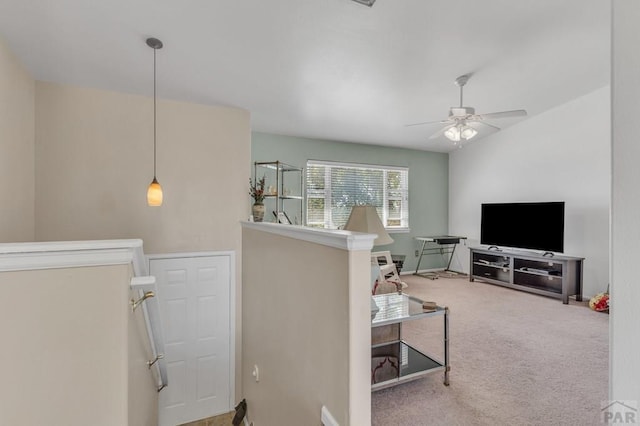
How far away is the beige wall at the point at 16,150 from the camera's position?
6.56ft

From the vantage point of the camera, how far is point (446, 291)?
520 centimetres

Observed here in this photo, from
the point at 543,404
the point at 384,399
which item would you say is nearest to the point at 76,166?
the point at 384,399

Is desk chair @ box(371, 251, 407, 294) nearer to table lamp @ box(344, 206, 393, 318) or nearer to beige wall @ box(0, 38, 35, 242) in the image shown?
table lamp @ box(344, 206, 393, 318)

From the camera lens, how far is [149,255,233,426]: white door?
2959 mm

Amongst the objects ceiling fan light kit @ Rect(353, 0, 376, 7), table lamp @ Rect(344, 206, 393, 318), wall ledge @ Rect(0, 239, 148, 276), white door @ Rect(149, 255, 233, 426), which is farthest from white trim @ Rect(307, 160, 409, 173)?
wall ledge @ Rect(0, 239, 148, 276)

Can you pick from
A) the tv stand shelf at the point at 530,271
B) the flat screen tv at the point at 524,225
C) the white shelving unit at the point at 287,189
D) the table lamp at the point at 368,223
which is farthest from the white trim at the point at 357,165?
the table lamp at the point at 368,223

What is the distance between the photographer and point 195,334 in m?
3.08

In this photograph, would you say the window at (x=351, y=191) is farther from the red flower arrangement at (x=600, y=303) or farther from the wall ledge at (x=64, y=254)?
the wall ledge at (x=64, y=254)

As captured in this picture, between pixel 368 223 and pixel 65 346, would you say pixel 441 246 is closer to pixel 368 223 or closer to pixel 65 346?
pixel 368 223

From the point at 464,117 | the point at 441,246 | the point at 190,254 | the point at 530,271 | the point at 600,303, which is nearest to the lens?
the point at 190,254

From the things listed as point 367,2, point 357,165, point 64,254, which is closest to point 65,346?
point 64,254

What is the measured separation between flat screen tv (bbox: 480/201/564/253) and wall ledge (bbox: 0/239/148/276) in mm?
5716

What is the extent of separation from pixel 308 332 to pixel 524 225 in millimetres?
5087

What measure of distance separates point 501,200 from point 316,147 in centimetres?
371
